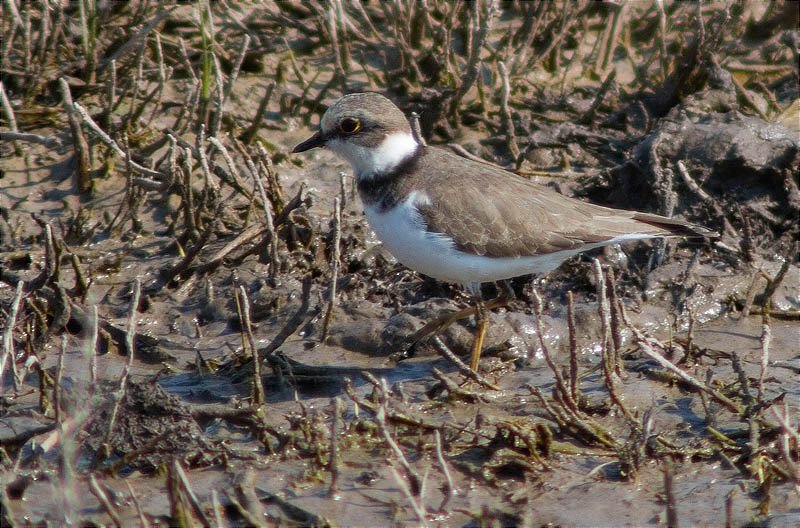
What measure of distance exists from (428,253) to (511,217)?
1.71 feet

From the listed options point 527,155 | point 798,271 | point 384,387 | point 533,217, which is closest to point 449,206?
point 533,217

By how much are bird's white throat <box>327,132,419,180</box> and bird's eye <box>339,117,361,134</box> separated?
60mm

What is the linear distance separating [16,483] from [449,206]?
7.96ft

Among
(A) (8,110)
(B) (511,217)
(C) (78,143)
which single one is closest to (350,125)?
(B) (511,217)

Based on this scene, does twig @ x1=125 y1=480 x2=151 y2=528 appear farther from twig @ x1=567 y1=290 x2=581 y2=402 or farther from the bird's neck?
the bird's neck

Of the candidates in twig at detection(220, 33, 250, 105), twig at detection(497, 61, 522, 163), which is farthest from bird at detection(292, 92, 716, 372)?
twig at detection(497, 61, 522, 163)

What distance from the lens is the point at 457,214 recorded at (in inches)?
210

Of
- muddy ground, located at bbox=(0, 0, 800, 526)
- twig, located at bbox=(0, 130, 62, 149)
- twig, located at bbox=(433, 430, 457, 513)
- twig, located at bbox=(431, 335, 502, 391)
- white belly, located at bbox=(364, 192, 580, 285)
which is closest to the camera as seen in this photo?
twig, located at bbox=(433, 430, 457, 513)

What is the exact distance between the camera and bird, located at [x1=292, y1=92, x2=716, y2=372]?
528cm

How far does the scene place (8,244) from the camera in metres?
6.17

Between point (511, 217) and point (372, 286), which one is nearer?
point (511, 217)

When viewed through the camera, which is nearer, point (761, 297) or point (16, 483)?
point (16, 483)

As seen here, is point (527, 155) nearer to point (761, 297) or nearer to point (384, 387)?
point (761, 297)

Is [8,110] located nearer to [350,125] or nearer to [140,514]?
[350,125]
